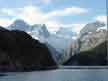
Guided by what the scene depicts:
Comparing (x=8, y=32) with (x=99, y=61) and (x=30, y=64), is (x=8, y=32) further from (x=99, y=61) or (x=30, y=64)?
(x=99, y=61)

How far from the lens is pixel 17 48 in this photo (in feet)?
484

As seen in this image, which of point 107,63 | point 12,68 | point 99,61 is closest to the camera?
point 12,68

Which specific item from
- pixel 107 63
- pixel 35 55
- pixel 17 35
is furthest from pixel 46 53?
pixel 107 63

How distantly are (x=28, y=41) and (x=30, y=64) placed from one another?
700 inches

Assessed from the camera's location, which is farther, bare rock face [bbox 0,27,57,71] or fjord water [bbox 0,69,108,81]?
bare rock face [bbox 0,27,57,71]

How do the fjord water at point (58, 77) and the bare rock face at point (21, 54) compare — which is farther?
the bare rock face at point (21, 54)

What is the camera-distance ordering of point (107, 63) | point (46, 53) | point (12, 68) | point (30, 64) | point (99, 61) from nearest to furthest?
point (12, 68) < point (30, 64) < point (46, 53) < point (107, 63) < point (99, 61)

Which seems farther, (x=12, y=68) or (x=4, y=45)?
(x=4, y=45)

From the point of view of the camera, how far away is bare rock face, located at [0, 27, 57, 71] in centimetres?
13862

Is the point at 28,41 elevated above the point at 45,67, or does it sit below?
above

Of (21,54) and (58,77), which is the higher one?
(58,77)

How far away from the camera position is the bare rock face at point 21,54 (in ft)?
455

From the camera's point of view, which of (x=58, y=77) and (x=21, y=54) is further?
(x=21, y=54)

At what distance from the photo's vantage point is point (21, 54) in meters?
147
